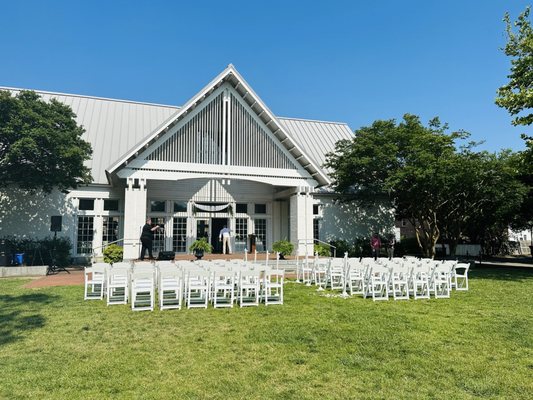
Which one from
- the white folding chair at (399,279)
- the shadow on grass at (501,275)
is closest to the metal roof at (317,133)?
the shadow on grass at (501,275)

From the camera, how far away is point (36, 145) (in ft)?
52.0

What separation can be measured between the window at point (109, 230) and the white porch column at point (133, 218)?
14.7 feet

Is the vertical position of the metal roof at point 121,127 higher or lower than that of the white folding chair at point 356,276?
higher

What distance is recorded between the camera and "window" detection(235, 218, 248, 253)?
73.9 feet

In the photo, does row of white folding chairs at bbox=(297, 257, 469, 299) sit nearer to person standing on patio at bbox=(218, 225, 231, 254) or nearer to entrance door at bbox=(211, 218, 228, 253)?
person standing on patio at bbox=(218, 225, 231, 254)

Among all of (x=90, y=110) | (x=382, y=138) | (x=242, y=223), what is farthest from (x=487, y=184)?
(x=90, y=110)

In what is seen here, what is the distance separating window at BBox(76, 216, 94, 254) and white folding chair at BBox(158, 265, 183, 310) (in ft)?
39.6

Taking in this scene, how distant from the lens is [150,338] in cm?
624

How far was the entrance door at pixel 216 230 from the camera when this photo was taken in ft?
72.2

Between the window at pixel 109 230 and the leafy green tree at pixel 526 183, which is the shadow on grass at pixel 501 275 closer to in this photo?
the leafy green tree at pixel 526 183

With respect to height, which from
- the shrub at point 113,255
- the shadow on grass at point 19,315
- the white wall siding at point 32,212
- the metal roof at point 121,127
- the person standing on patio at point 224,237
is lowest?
the shadow on grass at point 19,315

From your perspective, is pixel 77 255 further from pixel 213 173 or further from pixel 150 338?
pixel 150 338

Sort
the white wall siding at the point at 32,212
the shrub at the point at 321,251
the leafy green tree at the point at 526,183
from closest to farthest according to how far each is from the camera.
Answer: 1. the leafy green tree at the point at 526,183
2. the white wall siding at the point at 32,212
3. the shrub at the point at 321,251

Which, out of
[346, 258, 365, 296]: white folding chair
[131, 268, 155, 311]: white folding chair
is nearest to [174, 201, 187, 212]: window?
[131, 268, 155, 311]: white folding chair
